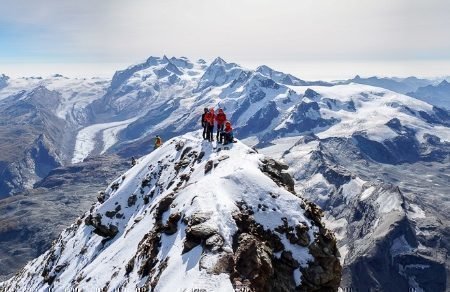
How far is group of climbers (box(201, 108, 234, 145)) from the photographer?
2662 inches

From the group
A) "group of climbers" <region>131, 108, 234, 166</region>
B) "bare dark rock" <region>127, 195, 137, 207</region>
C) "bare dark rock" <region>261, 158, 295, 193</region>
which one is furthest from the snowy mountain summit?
"bare dark rock" <region>127, 195, 137, 207</region>

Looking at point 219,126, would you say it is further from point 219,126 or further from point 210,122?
point 210,122

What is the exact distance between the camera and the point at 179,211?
157 feet

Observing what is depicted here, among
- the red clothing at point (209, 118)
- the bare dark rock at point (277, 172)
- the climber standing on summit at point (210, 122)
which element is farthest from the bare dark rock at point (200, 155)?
the bare dark rock at point (277, 172)

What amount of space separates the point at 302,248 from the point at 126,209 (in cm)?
4718

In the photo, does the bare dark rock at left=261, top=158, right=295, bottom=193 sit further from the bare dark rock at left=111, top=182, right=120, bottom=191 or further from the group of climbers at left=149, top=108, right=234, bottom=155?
the bare dark rock at left=111, top=182, right=120, bottom=191

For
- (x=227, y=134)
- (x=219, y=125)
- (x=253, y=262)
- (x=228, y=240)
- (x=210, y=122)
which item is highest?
(x=210, y=122)

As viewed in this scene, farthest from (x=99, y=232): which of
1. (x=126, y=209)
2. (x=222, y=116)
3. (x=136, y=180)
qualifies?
(x=222, y=116)

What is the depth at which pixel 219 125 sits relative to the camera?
69.7 m

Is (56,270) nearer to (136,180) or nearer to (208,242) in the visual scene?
(136,180)

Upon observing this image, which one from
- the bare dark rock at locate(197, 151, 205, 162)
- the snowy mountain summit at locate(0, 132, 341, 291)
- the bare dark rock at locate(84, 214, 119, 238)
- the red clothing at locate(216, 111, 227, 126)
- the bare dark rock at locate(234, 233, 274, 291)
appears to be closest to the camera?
the bare dark rock at locate(234, 233, 274, 291)

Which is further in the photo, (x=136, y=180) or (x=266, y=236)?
(x=136, y=180)

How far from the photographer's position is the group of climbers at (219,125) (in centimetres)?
6762

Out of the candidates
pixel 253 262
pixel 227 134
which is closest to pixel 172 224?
pixel 253 262
